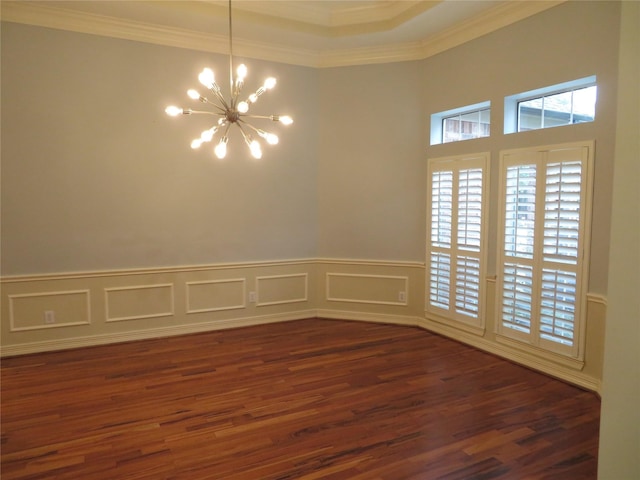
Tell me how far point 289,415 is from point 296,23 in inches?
153

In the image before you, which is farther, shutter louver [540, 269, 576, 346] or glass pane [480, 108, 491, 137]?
glass pane [480, 108, 491, 137]

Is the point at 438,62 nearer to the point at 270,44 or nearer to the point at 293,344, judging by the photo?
the point at 270,44

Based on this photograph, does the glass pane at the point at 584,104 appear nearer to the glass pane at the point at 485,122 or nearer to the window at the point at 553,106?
the window at the point at 553,106

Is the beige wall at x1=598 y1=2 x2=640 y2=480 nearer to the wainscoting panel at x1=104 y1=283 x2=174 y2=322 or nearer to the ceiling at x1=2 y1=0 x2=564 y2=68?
the ceiling at x1=2 y1=0 x2=564 y2=68

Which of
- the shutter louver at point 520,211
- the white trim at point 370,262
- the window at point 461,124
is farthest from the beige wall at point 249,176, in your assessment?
the shutter louver at point 520,211

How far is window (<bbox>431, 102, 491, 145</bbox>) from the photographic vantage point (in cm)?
456

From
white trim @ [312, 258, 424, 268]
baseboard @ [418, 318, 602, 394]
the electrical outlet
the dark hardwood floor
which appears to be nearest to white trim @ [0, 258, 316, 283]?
white trim @ [312, 258, 424, 268]

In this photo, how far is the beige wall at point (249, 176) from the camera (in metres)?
3.92

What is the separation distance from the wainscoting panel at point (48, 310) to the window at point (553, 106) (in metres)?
4.59

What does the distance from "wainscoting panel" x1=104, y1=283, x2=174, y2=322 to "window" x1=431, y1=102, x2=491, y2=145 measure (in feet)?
11.5

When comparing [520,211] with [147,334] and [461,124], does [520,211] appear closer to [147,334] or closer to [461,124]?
[461,124]

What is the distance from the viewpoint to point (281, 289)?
5508 mm

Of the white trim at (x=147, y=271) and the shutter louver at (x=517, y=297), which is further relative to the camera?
the white trim at (x=147, y=271)

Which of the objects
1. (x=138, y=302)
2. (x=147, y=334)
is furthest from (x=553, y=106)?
(x=147, y=334)
